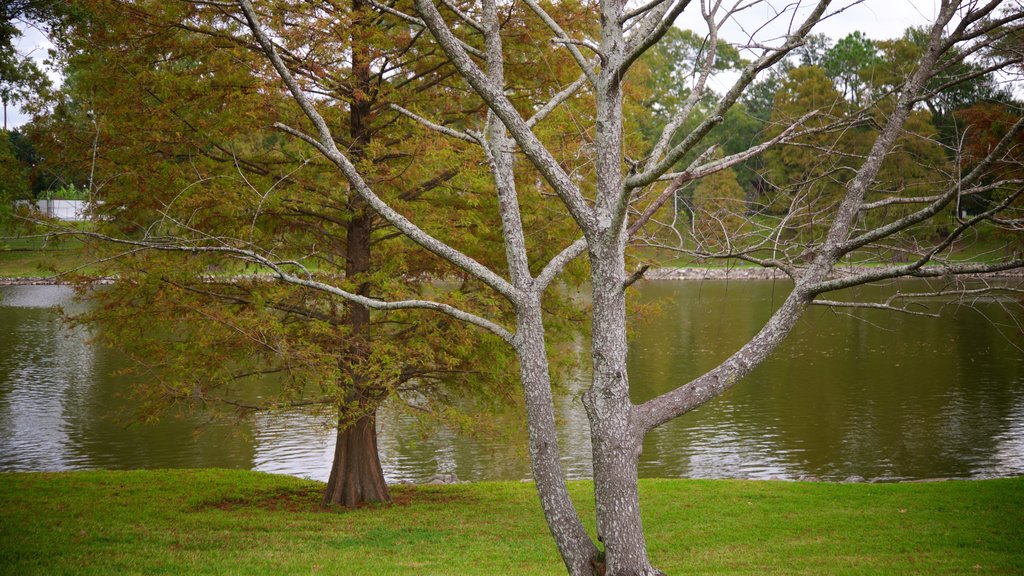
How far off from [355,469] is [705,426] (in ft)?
28.7

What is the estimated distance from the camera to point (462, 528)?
8656mm

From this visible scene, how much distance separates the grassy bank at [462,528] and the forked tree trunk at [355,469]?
0.36 metres

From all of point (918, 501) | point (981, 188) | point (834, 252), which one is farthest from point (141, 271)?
point (918, 501)

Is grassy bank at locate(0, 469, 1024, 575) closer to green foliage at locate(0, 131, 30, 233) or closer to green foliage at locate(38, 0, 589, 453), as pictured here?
green foliage at locate(38, 0, 589, 453)

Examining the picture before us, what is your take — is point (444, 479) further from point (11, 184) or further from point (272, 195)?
point (11, 184)

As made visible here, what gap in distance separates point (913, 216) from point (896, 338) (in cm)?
2498

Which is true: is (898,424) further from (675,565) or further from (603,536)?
(603,536)

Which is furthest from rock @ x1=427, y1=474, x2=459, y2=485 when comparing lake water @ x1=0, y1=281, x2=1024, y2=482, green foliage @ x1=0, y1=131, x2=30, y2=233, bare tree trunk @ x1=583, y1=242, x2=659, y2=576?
bare tree trunk @ x1=583, y1=242, x2=659, y2=576

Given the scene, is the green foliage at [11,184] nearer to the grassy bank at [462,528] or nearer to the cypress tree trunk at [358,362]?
the grassy bank at [462,528]

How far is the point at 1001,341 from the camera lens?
24281 millimetres

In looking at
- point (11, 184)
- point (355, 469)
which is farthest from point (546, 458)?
point (11, 184)

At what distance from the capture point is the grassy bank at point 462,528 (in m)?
6.88

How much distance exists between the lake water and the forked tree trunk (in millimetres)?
681

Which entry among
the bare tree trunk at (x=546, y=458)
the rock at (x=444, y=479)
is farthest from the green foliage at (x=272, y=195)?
the bare tree trunk at (x=546, y=458)
